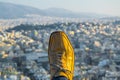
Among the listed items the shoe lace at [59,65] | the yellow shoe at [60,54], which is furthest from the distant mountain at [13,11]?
the shoe lace at [59,65]

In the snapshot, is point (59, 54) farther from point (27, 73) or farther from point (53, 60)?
point (27, 73)

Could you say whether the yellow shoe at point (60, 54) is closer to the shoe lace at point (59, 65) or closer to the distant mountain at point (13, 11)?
the shoe lace at point (59, 65)

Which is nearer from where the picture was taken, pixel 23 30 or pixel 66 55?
pixel 66 55

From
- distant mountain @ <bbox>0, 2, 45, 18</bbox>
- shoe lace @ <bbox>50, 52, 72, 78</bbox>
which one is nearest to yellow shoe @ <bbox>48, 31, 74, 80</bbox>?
shoe lace @ <bbox>50, 52, 72, 78</bbox>

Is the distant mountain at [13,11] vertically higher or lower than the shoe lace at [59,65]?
lower

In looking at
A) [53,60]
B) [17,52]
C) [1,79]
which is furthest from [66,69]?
[17,52]

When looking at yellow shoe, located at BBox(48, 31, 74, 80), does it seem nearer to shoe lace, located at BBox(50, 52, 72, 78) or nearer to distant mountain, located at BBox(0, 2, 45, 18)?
shoe lace, located at BBox(50, 52, 72, 78)

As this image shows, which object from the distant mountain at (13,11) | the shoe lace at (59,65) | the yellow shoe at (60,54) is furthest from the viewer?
the distant mountain at (13,11)

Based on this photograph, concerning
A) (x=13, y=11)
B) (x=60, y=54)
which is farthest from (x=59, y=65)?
(x=13, y=11)
